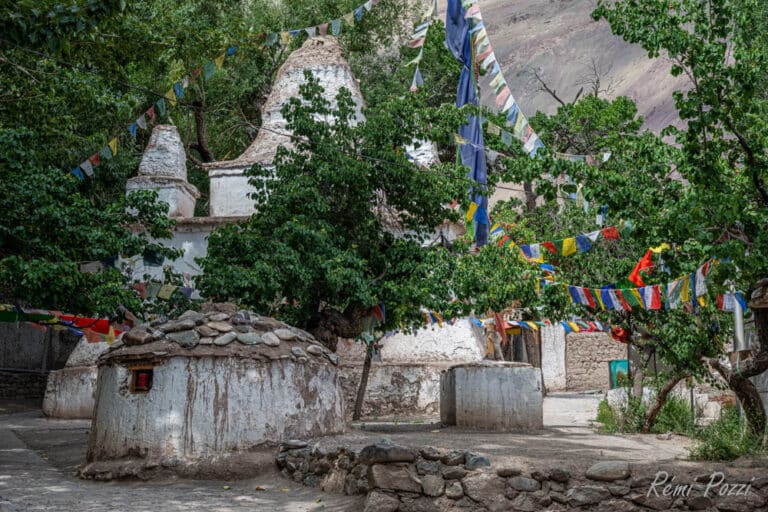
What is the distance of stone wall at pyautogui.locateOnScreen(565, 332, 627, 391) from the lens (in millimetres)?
29250

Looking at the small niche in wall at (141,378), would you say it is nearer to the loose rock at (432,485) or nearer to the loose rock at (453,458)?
the loose rock at (432,485)

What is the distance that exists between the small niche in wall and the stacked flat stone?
318mm

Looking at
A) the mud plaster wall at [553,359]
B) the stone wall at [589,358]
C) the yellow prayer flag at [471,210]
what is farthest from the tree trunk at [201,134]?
the yellow prayer flag at [471,210]

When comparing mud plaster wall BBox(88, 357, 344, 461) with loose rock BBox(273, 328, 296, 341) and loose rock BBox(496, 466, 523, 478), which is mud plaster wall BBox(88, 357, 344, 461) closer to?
loose rock BBox(273, 328, 296, 341)

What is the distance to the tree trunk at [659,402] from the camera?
40.5 ft

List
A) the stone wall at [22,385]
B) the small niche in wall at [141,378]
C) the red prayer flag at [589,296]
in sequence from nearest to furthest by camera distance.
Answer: the small niche in wall at [141,378]
the red prayer flag at [589,296]
the stone wall at [22,385]

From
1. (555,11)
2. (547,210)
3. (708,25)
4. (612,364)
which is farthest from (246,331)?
(555,11)

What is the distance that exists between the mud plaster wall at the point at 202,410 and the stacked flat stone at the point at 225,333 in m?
0.26

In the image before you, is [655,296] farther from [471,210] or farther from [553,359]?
[553,359]

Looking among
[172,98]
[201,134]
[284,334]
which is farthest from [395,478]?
[201,134]

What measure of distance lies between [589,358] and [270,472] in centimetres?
2208

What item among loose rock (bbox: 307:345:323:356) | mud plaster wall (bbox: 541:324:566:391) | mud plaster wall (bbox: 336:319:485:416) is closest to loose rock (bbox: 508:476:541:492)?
loose rock (bbox: 307:345:323:356)

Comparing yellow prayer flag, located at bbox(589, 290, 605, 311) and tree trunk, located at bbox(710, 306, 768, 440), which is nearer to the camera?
tree trunk, located at bbox(710, 306, 768, 440)

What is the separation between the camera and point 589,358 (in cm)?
2944
